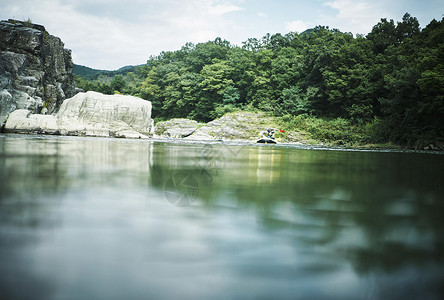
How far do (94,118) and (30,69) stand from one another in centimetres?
812

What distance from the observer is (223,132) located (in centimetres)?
3002

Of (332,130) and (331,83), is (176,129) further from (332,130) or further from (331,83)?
(331,83)

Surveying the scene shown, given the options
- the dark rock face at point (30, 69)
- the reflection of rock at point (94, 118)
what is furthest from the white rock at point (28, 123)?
the dark rock face at point (30, 69)

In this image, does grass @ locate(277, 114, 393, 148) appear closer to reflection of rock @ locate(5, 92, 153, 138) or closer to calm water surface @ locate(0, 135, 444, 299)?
reflection of rock @ locate(5, 92, 153, 138)

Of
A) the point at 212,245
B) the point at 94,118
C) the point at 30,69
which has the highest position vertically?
the point at 30,69

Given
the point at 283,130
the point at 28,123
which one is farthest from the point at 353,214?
the point at 283,130

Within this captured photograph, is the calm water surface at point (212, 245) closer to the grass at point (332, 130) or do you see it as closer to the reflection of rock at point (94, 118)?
the reflection of rock at point (94, 118)

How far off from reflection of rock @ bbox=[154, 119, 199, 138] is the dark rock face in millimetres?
10368

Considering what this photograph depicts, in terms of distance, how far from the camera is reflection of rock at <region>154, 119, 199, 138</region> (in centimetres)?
3203

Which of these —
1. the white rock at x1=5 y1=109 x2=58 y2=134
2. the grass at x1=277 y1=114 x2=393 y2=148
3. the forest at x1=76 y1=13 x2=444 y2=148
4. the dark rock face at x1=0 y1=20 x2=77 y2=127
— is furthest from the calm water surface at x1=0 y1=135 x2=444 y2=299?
the grass at x1=277 y1=114 x2=393 y2=148

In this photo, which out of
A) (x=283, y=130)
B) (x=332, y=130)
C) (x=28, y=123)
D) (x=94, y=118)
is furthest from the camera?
(x=283, y=130)

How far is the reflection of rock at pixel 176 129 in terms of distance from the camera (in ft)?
105

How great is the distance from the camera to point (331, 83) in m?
30.0

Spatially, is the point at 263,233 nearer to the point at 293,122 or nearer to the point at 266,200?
the point at 266,200
